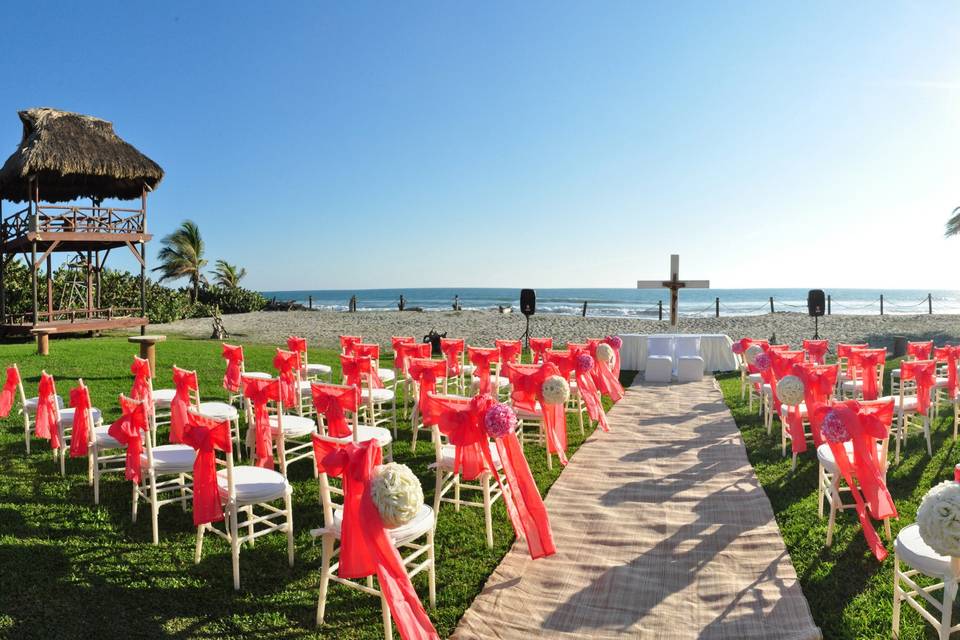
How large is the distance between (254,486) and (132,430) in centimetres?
116

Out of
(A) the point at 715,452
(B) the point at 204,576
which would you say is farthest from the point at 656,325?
(B) the point at 204,576

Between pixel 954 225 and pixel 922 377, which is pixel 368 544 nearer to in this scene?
pixel 922 377

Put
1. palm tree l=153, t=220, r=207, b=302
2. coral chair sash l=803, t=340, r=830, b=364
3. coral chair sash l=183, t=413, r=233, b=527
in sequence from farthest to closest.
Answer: palm tree l=153, t=220, r=207, b=302 < coral chair sash l=803, t=340, r=830, b=364 < coral chair sash l=183, t=413, r=233, b=527

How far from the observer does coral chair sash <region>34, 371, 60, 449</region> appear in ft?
19.4

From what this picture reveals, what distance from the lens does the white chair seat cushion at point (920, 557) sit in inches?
112

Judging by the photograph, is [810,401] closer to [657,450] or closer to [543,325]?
[657,450]

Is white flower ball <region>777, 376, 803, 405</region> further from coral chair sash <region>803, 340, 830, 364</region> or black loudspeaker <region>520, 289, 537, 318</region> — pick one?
black loudspeaker <region>520, 289, 537, 318</region>

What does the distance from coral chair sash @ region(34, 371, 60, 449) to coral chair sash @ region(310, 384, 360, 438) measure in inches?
117

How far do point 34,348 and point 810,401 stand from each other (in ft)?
50.4

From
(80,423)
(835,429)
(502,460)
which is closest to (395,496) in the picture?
(502,460)

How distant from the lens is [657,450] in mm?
6922

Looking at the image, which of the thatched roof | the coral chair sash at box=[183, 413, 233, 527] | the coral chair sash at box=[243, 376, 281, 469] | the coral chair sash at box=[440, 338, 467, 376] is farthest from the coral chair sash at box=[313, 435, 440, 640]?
the thatched roof

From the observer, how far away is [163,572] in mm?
3934

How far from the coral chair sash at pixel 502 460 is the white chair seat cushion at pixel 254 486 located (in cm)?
110
